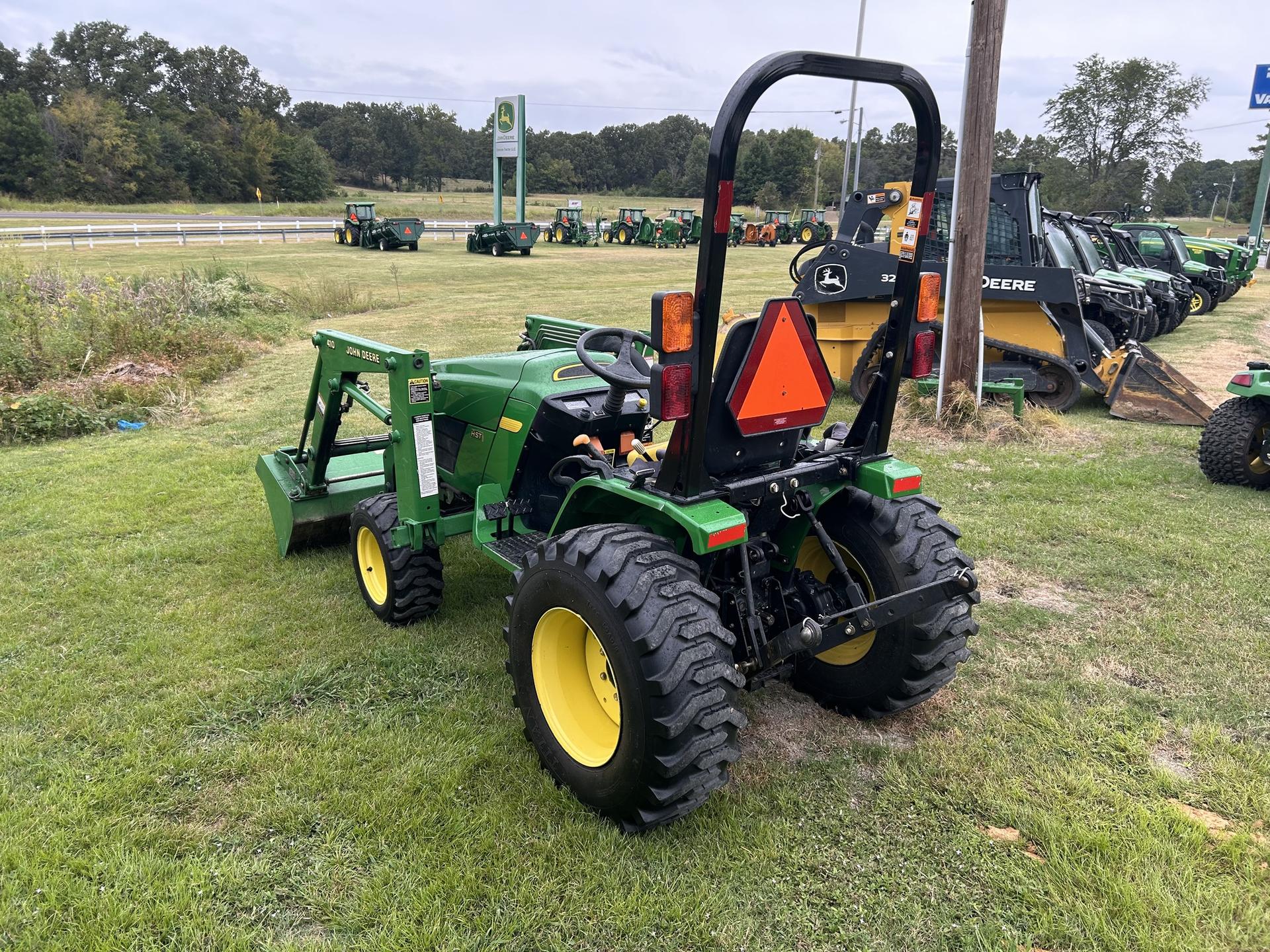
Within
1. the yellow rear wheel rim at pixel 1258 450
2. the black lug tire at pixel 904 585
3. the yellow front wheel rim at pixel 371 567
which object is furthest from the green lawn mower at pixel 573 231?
the black lug tire at pixel 904 585

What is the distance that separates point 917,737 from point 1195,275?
19.2 meters

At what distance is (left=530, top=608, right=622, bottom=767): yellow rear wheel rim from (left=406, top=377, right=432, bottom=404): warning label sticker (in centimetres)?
142

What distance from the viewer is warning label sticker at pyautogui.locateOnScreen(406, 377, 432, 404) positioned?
385 cm

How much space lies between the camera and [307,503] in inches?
196

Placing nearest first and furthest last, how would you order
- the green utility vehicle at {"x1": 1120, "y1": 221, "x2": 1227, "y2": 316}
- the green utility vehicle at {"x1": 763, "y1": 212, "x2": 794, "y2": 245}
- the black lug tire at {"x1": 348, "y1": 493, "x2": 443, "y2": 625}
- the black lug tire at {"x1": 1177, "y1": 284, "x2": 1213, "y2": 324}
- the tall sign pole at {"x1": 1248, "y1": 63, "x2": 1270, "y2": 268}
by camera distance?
the black lug tire at {"x1": 348, "y1": 493, "x2": 443, "y2": 625} < the black lug tire at {"x1": 1177, "y1": 284, "x2": 1213, "y2": 324} < the green utility vehicle at {"x1": 1120, "y1": 221, "x2": 1227, "y2": 316} < the tall sign pole at {"x1": 1248, "y1": 63, "x2": 1270, "y2": 268} < the green utility vehicle at {"x1": 763, "y1": 212, "x2": 794, "y2": 245}

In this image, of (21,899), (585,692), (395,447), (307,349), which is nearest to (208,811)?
(21,899)

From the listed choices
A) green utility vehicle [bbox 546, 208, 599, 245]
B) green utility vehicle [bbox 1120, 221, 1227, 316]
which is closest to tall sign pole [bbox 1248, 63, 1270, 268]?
green utility vehicle [bbox 1120, 221, 1227, 316]

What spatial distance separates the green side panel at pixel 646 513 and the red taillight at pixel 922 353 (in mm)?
857

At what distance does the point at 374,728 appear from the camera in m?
3.38

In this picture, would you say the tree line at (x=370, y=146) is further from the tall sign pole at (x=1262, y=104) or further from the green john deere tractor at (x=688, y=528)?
the green john deere tractor at (x=688, y=528)

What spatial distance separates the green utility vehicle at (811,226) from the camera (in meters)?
38.7

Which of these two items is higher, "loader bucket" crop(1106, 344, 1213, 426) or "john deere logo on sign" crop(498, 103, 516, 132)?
"john deere logo on sign" crop(498, 103, 516, 132)

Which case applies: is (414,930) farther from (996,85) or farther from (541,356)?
(996,85)

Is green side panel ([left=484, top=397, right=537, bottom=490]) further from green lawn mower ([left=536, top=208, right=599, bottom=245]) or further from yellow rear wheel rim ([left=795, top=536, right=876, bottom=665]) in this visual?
green lawn mower ([left=536, top=208, right=599, bottom=245])
